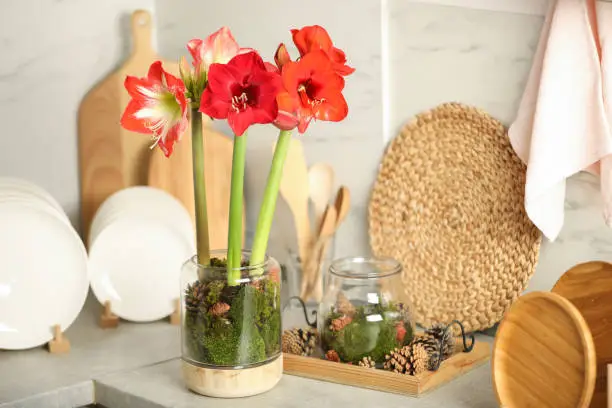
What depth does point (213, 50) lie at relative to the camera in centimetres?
120

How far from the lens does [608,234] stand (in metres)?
1.33

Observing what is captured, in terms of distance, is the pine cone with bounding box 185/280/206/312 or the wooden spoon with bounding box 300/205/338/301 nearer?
the pine cone with bounding box 185/280/206/312

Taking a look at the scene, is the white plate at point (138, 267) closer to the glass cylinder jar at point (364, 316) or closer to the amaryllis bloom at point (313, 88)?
the glass cylinder jar at point (364, 316)

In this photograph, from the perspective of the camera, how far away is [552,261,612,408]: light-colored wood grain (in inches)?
44.8

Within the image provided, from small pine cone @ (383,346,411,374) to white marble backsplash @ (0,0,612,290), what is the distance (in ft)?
0.93

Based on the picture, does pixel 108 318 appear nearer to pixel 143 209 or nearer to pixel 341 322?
pixel 143 209

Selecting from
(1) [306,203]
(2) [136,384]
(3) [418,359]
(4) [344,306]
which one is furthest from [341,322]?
(1) [306,203]

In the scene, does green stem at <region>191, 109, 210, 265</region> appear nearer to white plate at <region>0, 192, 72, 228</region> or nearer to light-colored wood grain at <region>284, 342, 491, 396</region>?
light-colored wood grain at <region>284, 342, 491, 396</region>

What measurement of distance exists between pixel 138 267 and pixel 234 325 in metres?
0.55

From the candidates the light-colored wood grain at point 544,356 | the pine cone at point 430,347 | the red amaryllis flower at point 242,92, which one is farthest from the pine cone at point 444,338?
the red amaryllis flower at point 242,92

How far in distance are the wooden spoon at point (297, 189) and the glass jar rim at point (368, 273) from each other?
33 centimetres

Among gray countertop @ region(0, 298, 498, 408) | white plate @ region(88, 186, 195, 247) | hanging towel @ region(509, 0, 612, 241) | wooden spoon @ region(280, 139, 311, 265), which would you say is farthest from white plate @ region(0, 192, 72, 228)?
hanging towel @ region(509, 0, 612, 241)

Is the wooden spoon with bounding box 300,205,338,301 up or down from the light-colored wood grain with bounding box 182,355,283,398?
up

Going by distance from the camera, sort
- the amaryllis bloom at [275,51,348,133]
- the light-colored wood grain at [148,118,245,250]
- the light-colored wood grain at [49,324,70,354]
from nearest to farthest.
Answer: the amaryllis bloom at [275,51,348,133], the light-colored wood grain at [49,324,70,354], the light-colored wood grain at [148,118,245,250]
